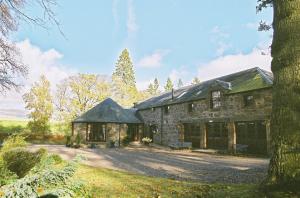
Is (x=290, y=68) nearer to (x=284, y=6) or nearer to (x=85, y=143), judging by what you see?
(x=284, y=6)

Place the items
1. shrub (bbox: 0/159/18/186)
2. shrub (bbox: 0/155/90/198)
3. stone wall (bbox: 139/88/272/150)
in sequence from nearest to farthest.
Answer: shrub (bbox: 0/155/90/198) < shrub (bbox: 0/159/18/186) < stone wall (bbox: 139/88/272/150)

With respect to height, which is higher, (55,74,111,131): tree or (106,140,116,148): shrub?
(55,74,111,131): tree

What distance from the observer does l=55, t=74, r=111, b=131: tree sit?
38125 millimetres

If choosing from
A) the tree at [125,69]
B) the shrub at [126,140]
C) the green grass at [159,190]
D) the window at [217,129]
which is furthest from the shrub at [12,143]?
the tree at [125,69]

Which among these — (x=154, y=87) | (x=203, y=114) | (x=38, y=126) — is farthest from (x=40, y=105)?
(x=154, y=87)

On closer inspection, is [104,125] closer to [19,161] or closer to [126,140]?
[126,140]

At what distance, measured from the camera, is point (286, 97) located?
15.3ft

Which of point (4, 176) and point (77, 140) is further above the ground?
point (4, 176)

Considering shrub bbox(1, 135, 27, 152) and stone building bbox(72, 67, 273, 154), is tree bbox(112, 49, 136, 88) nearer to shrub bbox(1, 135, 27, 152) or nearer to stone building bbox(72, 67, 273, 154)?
stone building bbox(72, 67, 273, 154)

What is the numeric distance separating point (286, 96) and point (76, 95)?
3711 centimetres

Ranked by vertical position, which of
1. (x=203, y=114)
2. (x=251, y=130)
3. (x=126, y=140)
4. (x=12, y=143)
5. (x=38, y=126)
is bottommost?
(x=126, y=140)

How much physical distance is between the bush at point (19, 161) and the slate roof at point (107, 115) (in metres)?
22.7

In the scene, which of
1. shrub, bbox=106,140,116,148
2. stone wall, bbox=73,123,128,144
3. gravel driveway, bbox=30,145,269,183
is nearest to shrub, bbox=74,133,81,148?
stone wall, bbox=73,123,128,144

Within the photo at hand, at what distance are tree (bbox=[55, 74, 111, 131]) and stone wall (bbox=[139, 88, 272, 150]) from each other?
992 centimetres
